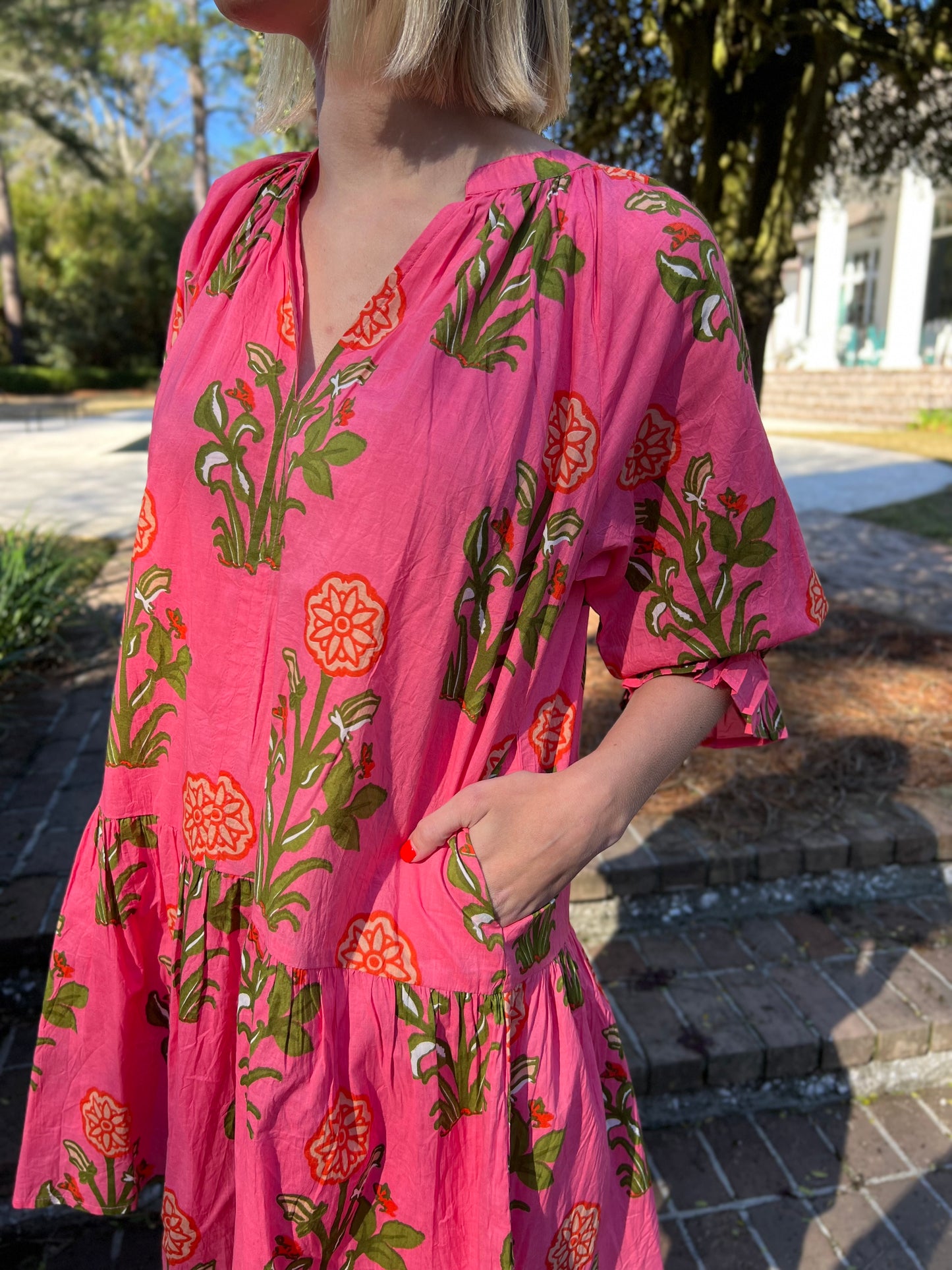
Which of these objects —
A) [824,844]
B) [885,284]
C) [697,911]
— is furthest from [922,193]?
[885,284]

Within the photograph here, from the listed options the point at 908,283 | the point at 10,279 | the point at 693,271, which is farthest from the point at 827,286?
the point at 693,271

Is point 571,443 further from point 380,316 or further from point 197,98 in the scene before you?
point 197,98

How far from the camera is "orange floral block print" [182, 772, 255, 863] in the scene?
978mm

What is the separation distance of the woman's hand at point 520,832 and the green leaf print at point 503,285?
384mm

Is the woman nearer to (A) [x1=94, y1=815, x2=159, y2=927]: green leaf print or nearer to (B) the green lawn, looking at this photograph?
(A) [x1=94, y1=815, x2=159, y2=927]: green leaf print

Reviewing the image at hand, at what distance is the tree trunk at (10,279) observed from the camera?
25.0 metres

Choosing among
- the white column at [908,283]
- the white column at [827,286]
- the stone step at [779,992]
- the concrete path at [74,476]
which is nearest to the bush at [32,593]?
the concrete path at [74,476]

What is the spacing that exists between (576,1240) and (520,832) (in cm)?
46

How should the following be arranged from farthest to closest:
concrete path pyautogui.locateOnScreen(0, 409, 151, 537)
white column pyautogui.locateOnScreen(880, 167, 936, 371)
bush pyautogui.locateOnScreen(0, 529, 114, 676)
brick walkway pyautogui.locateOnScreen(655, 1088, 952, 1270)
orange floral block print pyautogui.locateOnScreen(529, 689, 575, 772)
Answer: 1. white column pyautogui.locateOnScreen(880, 167, 936, 371)
2. concrete path pyautogui.locateOnScreen(0, 409, 151, 537)
3. bush pyautogui.locateOnScreen(0, 529, 114, 676)
4. brick walkway pyautogui.locateOnScreen(655, 1088, 952, 1270)
5. orange floral block print pyautogui.locateOnScreen(529, 689, 575, 772)

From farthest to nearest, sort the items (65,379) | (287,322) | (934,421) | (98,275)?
(98,275) < (65,379) < (934,421) < (287,322)

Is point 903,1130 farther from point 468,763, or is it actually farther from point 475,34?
point 475,34

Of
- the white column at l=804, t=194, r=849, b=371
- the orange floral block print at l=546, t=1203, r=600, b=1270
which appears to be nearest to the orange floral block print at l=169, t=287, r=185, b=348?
the orange floral block print at l=546, t=1203, r=600, b=1270

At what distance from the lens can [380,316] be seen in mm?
880

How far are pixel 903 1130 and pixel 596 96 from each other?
452cm
